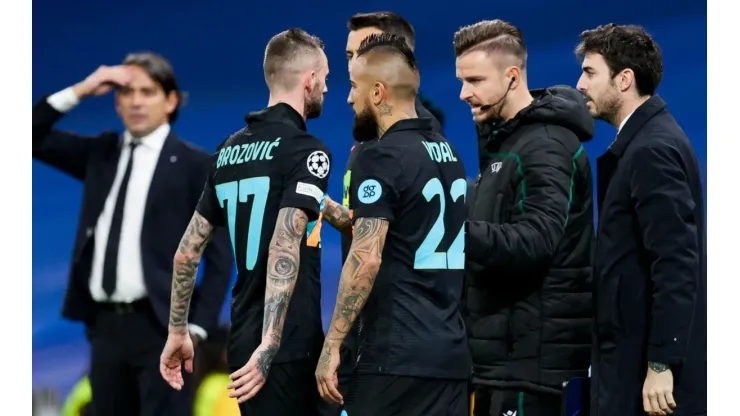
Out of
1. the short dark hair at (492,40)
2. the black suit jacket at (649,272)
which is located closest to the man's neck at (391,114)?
the short dark hair at (492,40)

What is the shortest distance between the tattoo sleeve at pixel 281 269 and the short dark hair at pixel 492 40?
3.19ft

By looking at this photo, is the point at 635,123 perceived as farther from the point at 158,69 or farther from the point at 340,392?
the point at 158,69

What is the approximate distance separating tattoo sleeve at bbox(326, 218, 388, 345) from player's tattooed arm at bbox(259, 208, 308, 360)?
20 centimetres

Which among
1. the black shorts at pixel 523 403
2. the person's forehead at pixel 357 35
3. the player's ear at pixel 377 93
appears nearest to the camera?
the player's ear at pixel 377 93

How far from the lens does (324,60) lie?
3.78m

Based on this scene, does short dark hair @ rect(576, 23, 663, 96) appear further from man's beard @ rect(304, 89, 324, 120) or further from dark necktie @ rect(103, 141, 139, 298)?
dark necktie @ rect(103, 141, 139, 298)

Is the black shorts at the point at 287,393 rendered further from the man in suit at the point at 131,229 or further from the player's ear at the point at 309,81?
the man in suit at the point at 131,229

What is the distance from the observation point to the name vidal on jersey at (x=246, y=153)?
353cm

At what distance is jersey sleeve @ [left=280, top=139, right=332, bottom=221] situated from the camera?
3.45m

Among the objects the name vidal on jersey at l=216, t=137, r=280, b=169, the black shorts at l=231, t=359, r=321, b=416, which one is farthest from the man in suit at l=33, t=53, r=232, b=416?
the black shorts at l=231, t=359, r=321, b=416

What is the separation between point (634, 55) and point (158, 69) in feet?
7.49

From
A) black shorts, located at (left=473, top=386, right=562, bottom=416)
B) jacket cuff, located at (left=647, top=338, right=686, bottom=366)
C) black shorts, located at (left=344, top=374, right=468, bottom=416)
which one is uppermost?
jacket cuff, located at (left=647, top=338, right=686, bottom=366)

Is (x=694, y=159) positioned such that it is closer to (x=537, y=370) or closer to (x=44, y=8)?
(x=537, y=370)
